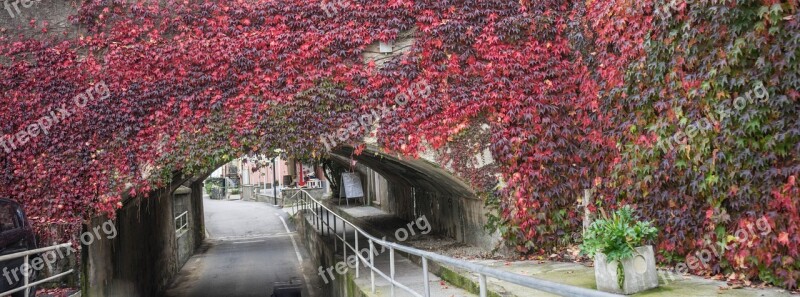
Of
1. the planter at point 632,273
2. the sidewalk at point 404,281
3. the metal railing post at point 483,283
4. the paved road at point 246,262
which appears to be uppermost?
the metal railing post at point 483,283

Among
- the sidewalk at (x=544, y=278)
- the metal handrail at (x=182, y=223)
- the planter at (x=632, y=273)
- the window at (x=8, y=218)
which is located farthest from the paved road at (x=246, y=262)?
the planter at (x=632, y=273)

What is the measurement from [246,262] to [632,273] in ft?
47.5

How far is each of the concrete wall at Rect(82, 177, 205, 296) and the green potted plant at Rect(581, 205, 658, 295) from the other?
22.0ft

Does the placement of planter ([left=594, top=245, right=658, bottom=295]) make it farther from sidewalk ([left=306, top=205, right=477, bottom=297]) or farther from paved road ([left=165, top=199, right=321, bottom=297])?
Result: paved road ([left=165, top=199, right=321, bottom=297])

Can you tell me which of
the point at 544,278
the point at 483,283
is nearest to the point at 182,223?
the point at 544,278

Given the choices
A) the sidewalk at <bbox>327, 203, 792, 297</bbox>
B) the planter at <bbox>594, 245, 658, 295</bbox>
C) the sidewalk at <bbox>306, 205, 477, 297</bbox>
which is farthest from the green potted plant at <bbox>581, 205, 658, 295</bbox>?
the sidewalk at <bbox>306, 205, 477, 297</bbox>

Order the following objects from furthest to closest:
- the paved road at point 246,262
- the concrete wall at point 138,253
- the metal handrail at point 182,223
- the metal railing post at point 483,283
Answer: the metal handrail at point 182,223 → the paved road at point 246,262 → the concrete wall at point 138,253 → the metal railing post at point 483,283

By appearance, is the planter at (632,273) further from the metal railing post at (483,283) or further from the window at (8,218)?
the window at (8,218)

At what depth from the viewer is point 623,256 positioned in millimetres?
5621

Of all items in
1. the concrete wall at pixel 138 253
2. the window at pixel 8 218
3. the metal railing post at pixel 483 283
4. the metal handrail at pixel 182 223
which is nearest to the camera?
the metal railing post at pixel 483 283

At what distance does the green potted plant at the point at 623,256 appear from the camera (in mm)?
5645

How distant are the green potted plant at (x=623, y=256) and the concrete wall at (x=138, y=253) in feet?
22.0

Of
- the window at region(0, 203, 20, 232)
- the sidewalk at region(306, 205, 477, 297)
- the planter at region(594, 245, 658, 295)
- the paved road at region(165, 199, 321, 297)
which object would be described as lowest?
the paved road at region(165, 199, 321, 297)

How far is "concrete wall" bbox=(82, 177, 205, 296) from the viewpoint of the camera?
8.89 metres
